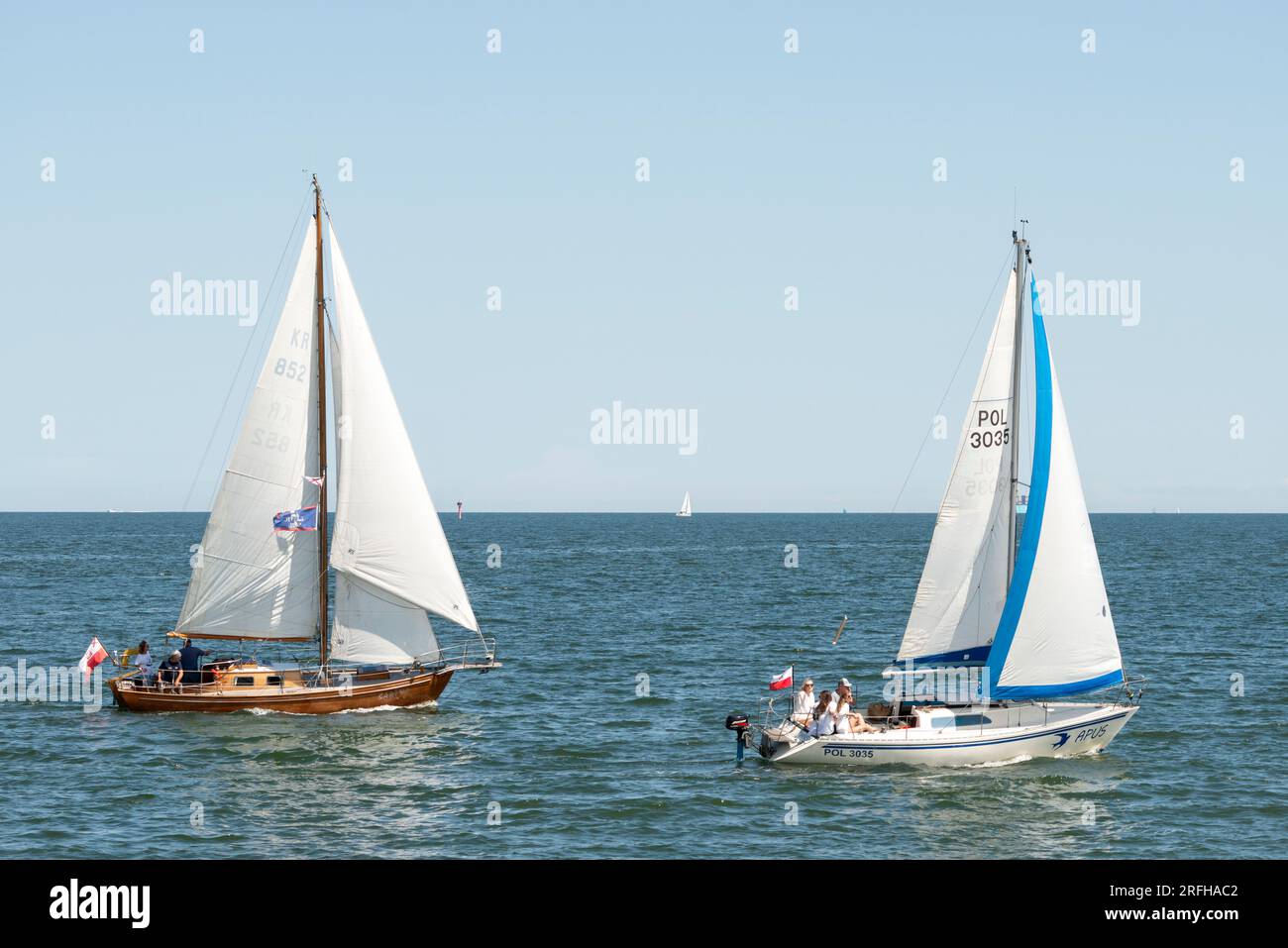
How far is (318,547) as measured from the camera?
4006cm

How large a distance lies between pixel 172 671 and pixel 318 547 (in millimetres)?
5533

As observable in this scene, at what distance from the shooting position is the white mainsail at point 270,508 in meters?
39.1

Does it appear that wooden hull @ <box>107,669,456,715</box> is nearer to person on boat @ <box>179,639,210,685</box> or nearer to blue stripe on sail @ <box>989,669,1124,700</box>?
person on boat @ <box>179,639,210,685</box>

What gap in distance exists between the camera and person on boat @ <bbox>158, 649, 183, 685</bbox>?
130 ft

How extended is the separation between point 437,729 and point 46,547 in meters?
135

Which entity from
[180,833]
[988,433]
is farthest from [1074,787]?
[180,833]

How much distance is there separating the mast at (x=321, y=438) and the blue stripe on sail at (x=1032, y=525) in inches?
756

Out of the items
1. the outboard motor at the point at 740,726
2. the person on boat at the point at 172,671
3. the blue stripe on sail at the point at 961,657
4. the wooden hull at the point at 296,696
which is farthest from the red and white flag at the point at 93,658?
the blue stripe on sail at the point at 961,657

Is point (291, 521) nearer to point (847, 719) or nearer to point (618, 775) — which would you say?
point (618, 775)

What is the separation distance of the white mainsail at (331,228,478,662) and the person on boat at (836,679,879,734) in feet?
37.7

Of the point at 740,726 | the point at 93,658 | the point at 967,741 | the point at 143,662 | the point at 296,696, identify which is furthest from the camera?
the point at 143,662

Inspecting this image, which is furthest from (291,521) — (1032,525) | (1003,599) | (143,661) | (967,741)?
(1032,525)

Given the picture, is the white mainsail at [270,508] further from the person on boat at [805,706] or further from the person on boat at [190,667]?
the person on boat at [805,706]
